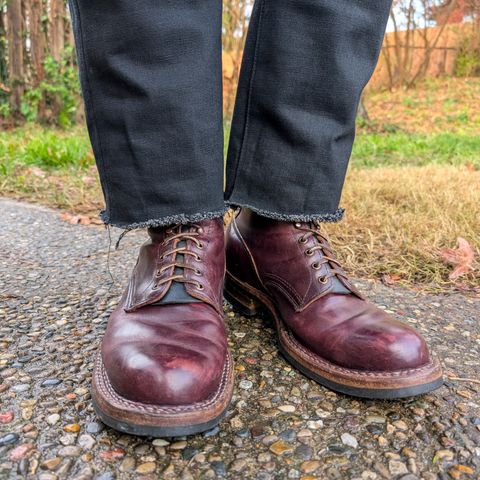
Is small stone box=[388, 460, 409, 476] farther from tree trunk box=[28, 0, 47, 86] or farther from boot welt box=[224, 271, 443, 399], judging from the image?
tree trunk box=[28, 0, 47, 86]

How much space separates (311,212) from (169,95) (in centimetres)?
34

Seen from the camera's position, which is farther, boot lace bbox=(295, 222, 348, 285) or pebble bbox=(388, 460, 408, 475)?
boot lace bbox=(295, 222, 348, 285)

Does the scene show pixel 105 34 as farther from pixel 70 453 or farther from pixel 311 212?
pixel 70 453

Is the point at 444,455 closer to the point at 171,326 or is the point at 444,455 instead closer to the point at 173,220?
the point at 171,326

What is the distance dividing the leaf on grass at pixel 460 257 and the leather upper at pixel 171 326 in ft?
2.64

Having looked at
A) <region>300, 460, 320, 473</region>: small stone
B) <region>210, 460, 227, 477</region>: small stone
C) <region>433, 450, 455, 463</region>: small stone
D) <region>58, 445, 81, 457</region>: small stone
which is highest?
<region>433, 450, 455, 463</region>: small stone

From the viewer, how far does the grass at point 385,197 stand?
61.5 inches

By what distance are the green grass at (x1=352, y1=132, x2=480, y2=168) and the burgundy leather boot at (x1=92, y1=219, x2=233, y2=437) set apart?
2880mm

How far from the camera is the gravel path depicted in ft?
2.20

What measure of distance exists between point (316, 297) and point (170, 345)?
0.96 ft

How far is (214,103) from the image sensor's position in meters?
0.88

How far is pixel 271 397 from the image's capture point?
827mm

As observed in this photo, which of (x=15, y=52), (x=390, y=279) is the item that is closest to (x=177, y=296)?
(x=390, y=279)

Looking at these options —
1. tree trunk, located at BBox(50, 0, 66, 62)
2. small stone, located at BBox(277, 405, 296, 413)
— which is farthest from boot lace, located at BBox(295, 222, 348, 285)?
tree trunk, located at BBox(50, 0, 66, 62)
